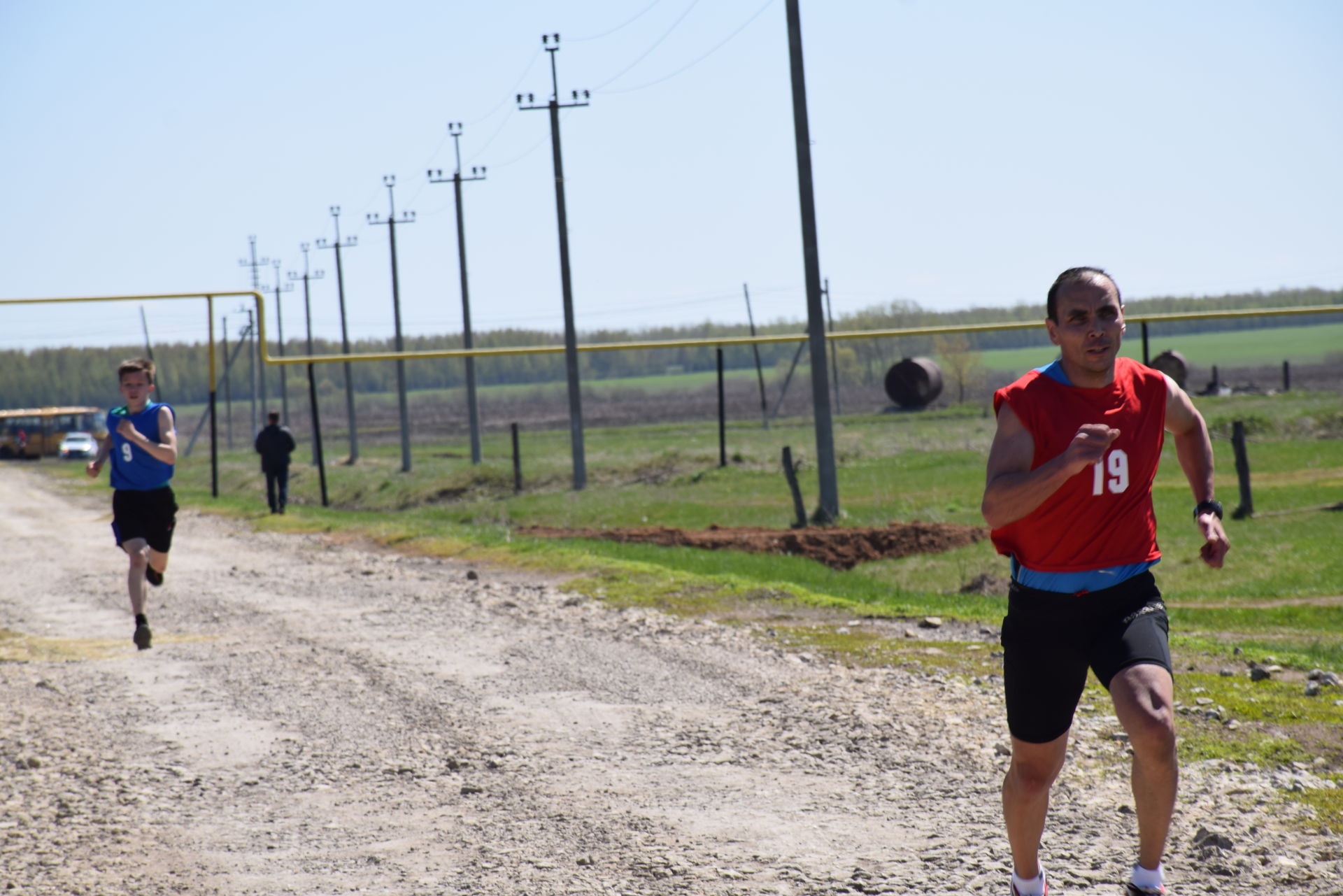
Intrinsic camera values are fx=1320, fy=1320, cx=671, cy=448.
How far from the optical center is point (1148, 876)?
11.9 feet

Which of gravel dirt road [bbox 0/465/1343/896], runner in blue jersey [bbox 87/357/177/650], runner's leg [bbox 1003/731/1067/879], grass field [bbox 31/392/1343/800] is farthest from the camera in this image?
runner in blue jersey [bbox 87/357/177/650]

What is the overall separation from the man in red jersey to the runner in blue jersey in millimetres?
6533

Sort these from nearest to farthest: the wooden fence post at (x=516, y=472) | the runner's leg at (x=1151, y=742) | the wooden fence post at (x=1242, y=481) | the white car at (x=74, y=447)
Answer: the runner's leg at (x=1151, y=742) < the wooden fence post at (x=1242, y=481) < the wooden fence post at (x=516, y=472) < the white car at (x=74, y=447)

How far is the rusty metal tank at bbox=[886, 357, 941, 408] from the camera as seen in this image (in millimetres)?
53750

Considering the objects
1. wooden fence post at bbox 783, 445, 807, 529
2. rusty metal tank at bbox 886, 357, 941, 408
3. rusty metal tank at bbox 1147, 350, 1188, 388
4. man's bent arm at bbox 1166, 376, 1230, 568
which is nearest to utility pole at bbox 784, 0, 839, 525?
wooden fence post at bbox 783, 445, 807, 529

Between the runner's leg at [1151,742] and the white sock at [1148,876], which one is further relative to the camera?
the white sock at [1148,876]

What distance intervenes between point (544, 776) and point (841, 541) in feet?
33.5

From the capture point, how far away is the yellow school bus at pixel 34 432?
60.4 metres

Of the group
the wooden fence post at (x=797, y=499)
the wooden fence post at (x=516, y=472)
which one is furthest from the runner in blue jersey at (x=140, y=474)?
the wooden fence post at (x=516, y=472)

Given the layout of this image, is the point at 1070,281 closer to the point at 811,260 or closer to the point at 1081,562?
the point at 1081,562

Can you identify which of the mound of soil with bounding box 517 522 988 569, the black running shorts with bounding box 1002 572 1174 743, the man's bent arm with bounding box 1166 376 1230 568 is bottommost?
the mound of soil with bounding box 517 522 988 569

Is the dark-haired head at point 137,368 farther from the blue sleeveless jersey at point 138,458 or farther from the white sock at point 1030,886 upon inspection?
the white sock at point 1030,886

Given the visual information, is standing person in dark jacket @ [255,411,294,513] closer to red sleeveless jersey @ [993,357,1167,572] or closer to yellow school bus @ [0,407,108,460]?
red sleeveless jersey @ [993,357,1167,572]

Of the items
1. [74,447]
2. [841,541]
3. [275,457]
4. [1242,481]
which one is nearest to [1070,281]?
[841,541]
